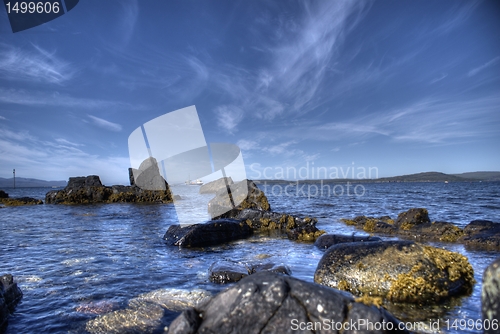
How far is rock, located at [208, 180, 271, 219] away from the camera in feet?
70.8

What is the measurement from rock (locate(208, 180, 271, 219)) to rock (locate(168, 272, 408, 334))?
55.3ft

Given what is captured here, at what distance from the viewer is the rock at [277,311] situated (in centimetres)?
338

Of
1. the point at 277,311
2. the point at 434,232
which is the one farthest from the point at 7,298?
the point at 434,232

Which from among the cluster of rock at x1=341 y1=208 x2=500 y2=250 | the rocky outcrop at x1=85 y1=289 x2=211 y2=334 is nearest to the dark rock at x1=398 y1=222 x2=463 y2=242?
the cluster of rock at x1=341 y1=208 x2=500 y2=250

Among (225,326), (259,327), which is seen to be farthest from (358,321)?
(225,326)

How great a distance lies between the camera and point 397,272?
601cm

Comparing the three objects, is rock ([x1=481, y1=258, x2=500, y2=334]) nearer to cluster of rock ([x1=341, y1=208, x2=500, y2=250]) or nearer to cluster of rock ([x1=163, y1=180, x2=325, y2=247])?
cluster of rock ([x1=163, y1=180, x2=325, y2=247])

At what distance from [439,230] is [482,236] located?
1.83 metres

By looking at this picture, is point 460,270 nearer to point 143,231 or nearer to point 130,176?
point 143,231

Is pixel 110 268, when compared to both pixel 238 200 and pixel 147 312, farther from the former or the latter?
pixel 238 200

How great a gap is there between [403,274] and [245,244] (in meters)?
7.54

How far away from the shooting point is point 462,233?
41.8 feet

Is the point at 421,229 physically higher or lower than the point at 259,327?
lower

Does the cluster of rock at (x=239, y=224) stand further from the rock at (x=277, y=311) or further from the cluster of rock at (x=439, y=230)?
the rock at (x=277, y=311)
